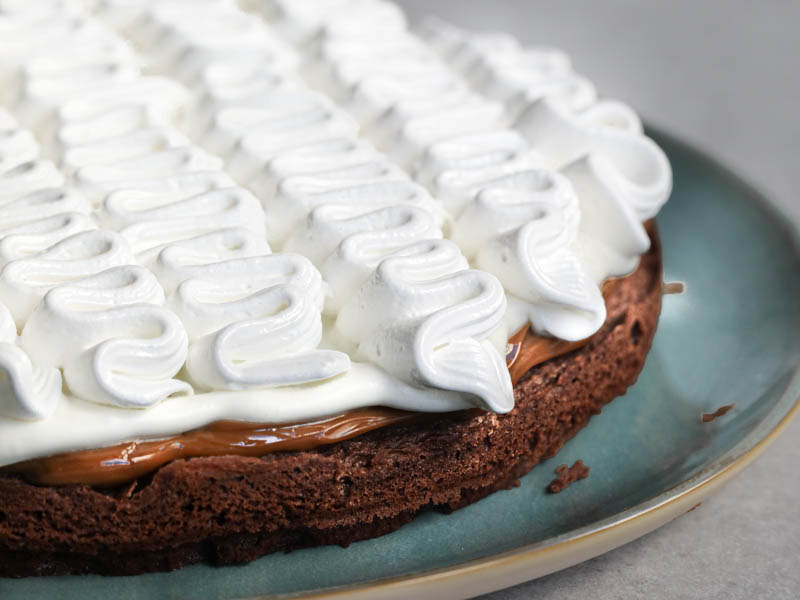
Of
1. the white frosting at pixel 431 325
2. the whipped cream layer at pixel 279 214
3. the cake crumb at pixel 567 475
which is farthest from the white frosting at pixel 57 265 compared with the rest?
the cake crumb at pixel 567 475

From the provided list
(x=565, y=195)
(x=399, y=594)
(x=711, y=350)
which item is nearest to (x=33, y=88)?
(x=565, y=195)

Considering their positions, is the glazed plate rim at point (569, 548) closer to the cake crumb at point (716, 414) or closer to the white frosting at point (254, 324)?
the cake crumb at point (716, 414)

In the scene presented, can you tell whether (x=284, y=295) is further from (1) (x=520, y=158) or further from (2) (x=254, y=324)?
(1) (x=520, y=158)

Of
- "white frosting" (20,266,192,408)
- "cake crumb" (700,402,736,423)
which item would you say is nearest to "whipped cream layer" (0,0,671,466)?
"white frosting" (20,266,192,408)

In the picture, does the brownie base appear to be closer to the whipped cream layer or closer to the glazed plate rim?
the whipped cream layer

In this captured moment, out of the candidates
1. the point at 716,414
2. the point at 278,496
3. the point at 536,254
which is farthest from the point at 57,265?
the point at 716,414
